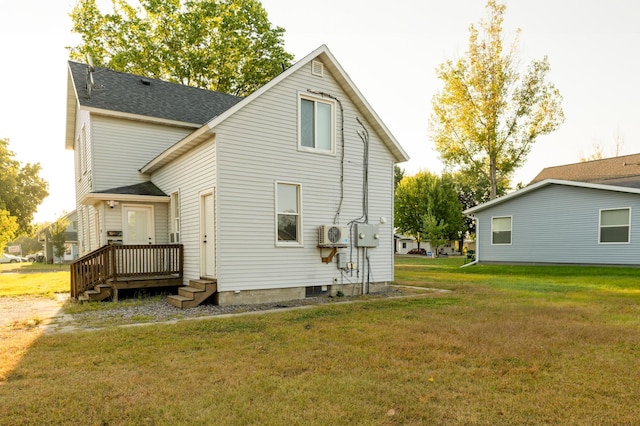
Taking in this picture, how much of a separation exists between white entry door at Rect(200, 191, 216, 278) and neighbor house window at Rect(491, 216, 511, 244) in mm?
16296

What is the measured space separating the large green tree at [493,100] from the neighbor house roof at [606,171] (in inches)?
112

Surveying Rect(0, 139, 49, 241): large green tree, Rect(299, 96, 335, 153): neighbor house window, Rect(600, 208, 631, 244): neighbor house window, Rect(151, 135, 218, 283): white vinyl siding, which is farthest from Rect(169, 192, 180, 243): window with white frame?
Rect(0, 139, 49, 241): large green tree

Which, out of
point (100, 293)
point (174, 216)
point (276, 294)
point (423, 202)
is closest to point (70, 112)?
point (174, 216)

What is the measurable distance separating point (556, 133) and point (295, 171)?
903 inches

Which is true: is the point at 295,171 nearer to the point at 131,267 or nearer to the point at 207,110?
the point at 131,267

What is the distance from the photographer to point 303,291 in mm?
10008

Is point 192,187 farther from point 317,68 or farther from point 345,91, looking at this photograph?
point 345,91

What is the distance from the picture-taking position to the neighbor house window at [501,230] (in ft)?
65.9

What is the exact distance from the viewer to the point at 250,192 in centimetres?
923

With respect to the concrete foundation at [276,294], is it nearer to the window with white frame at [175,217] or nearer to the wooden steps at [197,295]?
the wooden steps at [197,295]

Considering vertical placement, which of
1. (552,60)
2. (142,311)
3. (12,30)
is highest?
(552,60)

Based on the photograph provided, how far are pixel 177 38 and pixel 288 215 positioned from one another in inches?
805

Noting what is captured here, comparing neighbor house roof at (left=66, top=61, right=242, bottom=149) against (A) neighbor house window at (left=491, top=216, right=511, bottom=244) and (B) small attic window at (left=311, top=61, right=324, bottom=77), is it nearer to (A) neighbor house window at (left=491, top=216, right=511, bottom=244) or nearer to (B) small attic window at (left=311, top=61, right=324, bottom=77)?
(B) small attic window at (left=311, top=61, right=324, bottom=77)

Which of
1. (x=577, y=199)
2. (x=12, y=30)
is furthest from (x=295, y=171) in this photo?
(x=577, y=199)
